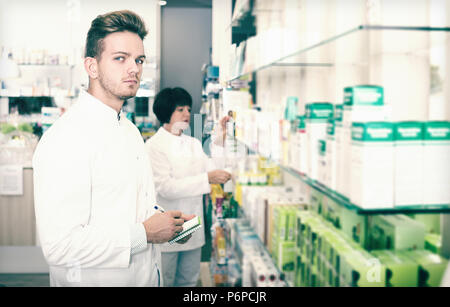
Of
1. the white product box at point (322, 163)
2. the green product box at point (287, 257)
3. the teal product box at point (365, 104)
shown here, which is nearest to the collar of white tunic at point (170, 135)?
the green product box at point (287, 257)

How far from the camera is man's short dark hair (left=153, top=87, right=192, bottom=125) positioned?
2219 mm

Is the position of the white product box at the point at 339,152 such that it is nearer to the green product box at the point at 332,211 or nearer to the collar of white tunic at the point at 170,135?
the green product box at the point at 332,211

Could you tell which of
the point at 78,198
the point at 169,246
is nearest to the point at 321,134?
the point at 78,198

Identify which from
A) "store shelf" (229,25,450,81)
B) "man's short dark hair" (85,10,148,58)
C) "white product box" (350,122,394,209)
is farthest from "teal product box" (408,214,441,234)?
"man's short dark hair" (85,10,148,58)

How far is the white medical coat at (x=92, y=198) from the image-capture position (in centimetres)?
156

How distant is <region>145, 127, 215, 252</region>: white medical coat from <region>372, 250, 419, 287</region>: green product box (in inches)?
45.3

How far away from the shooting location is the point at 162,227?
173 centimetres

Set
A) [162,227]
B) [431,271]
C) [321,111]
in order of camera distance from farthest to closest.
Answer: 1. [162,227]
2. [321,111]
3. [431,271]

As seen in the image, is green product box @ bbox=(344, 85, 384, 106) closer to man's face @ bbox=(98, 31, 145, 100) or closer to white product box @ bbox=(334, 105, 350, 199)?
white product box @ bbox=(334, 105, 350, 199)

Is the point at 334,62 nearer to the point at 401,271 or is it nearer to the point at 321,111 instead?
the point at 321,111

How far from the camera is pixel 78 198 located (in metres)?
1.58

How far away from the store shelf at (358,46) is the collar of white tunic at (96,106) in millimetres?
768

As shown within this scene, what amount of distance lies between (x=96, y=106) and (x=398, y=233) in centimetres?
125

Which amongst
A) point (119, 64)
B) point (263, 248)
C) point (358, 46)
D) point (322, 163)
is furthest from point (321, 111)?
point (263, 248)
